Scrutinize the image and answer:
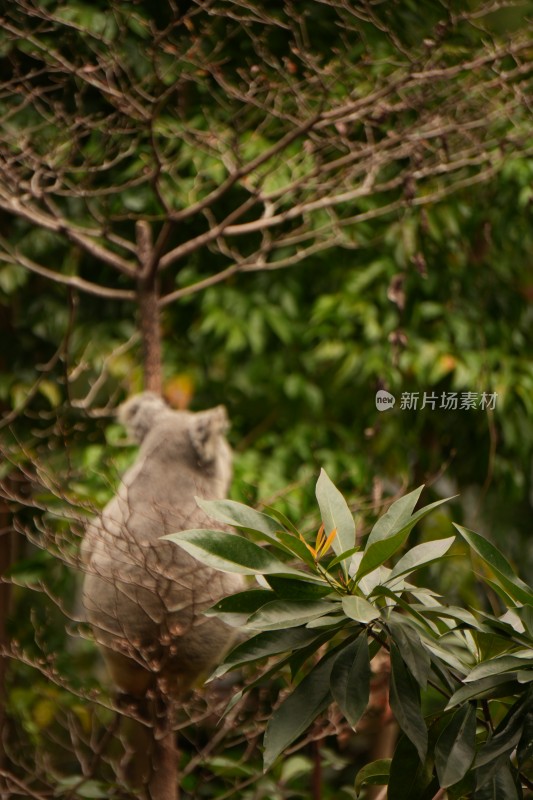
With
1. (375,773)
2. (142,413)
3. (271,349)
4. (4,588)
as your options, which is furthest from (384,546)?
(4,588)

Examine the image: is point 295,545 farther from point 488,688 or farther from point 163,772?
point 163,772

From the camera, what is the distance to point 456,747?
90 centimetres

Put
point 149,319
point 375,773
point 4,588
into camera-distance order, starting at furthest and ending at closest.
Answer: point 4,588 < point 149,319 < point 375,773

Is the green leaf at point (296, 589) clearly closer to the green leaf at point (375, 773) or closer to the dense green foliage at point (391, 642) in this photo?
the dense green foliage at point (391, 642)

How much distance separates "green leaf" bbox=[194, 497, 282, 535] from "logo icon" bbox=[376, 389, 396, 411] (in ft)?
1.17

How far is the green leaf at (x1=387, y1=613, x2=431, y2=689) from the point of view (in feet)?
2.92

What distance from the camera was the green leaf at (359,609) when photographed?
829mm

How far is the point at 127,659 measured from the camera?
1.33 metres

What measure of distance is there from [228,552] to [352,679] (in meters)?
0.16

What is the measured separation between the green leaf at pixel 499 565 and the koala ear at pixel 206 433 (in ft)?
1.55

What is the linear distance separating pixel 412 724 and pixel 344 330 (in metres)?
1.36

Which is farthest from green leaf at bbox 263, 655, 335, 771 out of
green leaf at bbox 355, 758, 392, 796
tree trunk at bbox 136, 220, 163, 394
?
tree trunk at bbox 136, 220, 163, 394

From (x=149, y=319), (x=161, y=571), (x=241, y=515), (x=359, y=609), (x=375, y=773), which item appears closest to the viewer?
(x=359, y=609)

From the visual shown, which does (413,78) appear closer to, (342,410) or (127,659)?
(342,410)
